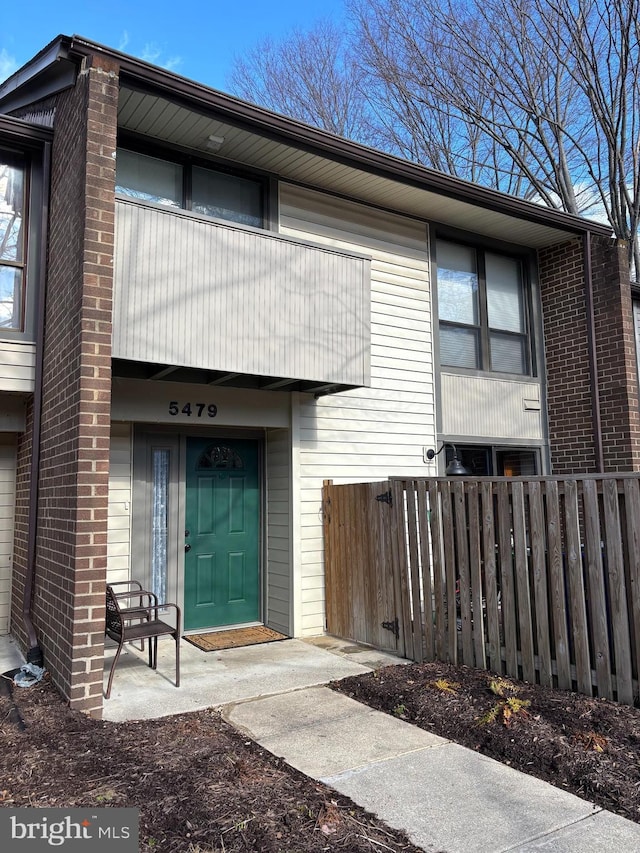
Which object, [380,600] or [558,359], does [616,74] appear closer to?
[558,359]

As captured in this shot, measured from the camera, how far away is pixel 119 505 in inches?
261

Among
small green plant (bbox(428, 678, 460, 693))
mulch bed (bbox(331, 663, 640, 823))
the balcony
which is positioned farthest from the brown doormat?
the balcony

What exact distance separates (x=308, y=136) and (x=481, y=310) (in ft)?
12.8

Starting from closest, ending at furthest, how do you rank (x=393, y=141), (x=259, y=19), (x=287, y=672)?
(x=287, y=672), (x=259, y=19), (x=393, y=141)

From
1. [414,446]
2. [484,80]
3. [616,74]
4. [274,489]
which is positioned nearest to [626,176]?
[616,74]

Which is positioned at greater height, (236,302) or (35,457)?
(236,302)

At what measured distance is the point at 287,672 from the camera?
226 inches

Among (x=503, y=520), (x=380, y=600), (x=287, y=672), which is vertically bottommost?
(x=287, y=672)

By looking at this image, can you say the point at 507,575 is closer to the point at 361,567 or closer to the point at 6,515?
the point at 361,567

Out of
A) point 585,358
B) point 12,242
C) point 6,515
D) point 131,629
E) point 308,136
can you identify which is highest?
point 308,136

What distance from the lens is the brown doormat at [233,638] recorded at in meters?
6.70

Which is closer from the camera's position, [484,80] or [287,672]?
[287,672]

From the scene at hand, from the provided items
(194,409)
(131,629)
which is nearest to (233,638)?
(131,629)

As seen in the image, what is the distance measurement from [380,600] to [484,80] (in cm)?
1218
